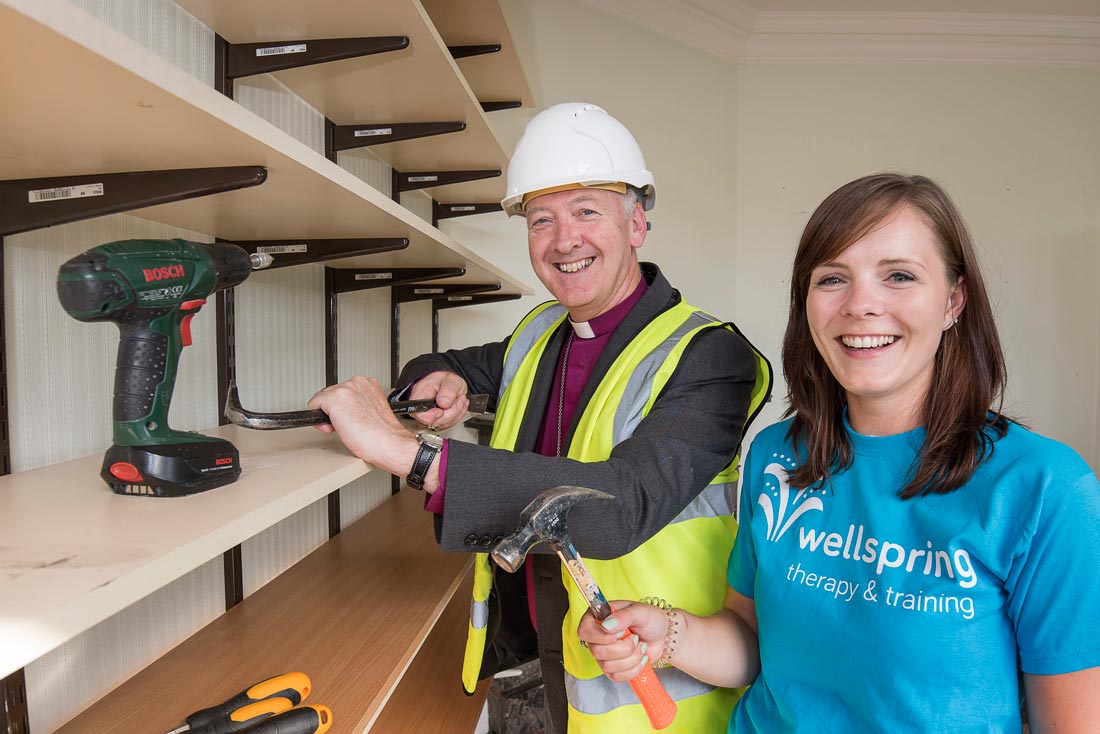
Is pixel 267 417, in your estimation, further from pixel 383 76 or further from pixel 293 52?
pixel 383 76

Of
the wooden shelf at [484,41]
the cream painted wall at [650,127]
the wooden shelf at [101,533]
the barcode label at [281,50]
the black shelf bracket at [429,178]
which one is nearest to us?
the wooden shelf at [101,533]

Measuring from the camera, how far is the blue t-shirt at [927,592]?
0.81 m

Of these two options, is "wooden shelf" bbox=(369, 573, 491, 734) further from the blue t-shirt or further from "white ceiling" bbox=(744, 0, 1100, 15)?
"white ceiling" bbox=(744, 0, 1100, 15)

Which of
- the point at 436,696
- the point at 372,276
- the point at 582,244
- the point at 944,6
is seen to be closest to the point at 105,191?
the point at 582,244

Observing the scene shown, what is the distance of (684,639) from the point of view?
113 cm

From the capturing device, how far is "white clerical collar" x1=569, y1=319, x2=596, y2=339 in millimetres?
1576

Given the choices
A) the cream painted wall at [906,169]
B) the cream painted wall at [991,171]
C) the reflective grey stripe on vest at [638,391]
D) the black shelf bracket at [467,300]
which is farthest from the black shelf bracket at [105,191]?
the cream painted wall at [991,171]

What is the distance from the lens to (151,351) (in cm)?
84

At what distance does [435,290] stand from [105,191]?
1635mm

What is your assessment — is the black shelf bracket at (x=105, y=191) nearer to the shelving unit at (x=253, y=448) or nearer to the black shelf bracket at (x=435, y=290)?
the shelving unit at (x=253, y=448)

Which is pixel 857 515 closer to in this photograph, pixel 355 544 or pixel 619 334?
pixel 619 334

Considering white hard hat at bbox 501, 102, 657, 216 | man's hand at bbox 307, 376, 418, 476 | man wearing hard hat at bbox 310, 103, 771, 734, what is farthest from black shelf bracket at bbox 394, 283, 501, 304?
man's hand at bbox 307, 376, 418, 476

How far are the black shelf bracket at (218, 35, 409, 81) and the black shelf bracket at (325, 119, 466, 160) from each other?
402 mm

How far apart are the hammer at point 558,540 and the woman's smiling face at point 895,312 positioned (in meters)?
0.41
